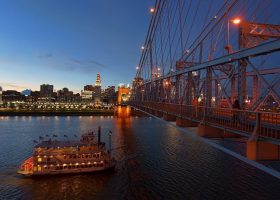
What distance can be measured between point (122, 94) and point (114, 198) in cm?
11747

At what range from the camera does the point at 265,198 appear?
25641mm

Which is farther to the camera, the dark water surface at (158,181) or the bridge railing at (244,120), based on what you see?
the dark water surface at (158,181)

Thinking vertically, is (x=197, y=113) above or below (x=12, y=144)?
above

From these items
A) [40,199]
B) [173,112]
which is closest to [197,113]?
[173,112]

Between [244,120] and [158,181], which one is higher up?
[244,120]

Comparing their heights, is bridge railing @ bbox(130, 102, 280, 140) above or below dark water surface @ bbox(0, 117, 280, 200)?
above

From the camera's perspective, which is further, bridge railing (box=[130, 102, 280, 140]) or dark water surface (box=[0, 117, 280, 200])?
dark water surface (box=[0, 117, 280, 200])

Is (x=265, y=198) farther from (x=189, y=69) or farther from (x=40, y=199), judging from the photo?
(x=40, y=199)

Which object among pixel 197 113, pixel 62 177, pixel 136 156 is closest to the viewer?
pixel 197 113

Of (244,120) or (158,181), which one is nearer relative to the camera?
(244,120)

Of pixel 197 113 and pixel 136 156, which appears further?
pixel 136 156

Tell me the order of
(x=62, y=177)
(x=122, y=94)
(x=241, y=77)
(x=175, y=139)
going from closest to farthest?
(x=241, y=77)
(x=62, y=177)
(x=175, y=139)
(x=122, y=94)

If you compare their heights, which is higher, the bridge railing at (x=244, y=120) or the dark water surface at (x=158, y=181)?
the bridge railing at (x=244, y=120)

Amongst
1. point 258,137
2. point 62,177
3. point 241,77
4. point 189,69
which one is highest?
point 189,69
